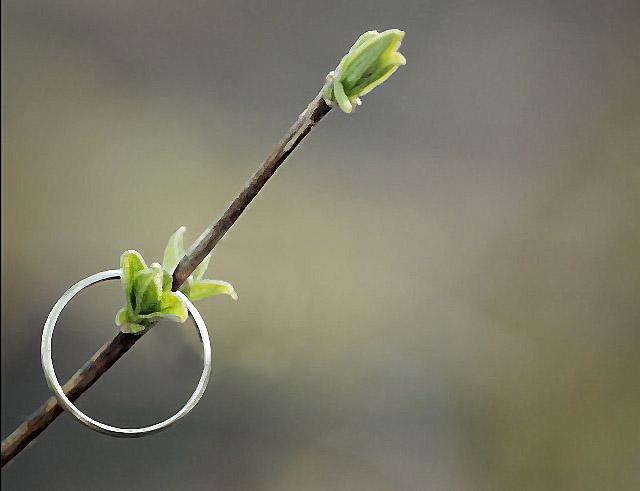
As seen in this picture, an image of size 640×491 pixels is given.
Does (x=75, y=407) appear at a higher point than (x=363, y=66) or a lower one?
lower

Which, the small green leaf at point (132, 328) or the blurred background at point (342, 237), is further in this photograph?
the blurred background at point (342, 237)

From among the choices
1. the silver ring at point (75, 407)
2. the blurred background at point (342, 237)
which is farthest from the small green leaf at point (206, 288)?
the blurred background at point (342, 237)

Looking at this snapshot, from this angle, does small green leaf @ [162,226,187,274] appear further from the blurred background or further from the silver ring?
the blurred background

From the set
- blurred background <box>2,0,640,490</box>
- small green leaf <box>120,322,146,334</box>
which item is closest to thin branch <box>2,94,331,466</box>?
small green leaf <box>120,322,146,334</box>

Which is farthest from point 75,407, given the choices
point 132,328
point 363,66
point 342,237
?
point 342,237

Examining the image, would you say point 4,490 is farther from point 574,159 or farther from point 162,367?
point 574,159

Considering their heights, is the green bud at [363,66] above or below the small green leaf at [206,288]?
above

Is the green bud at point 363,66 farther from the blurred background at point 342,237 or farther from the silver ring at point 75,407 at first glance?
the blurred background at point 342,237

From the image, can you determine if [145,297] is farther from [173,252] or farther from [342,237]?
[342,237]
